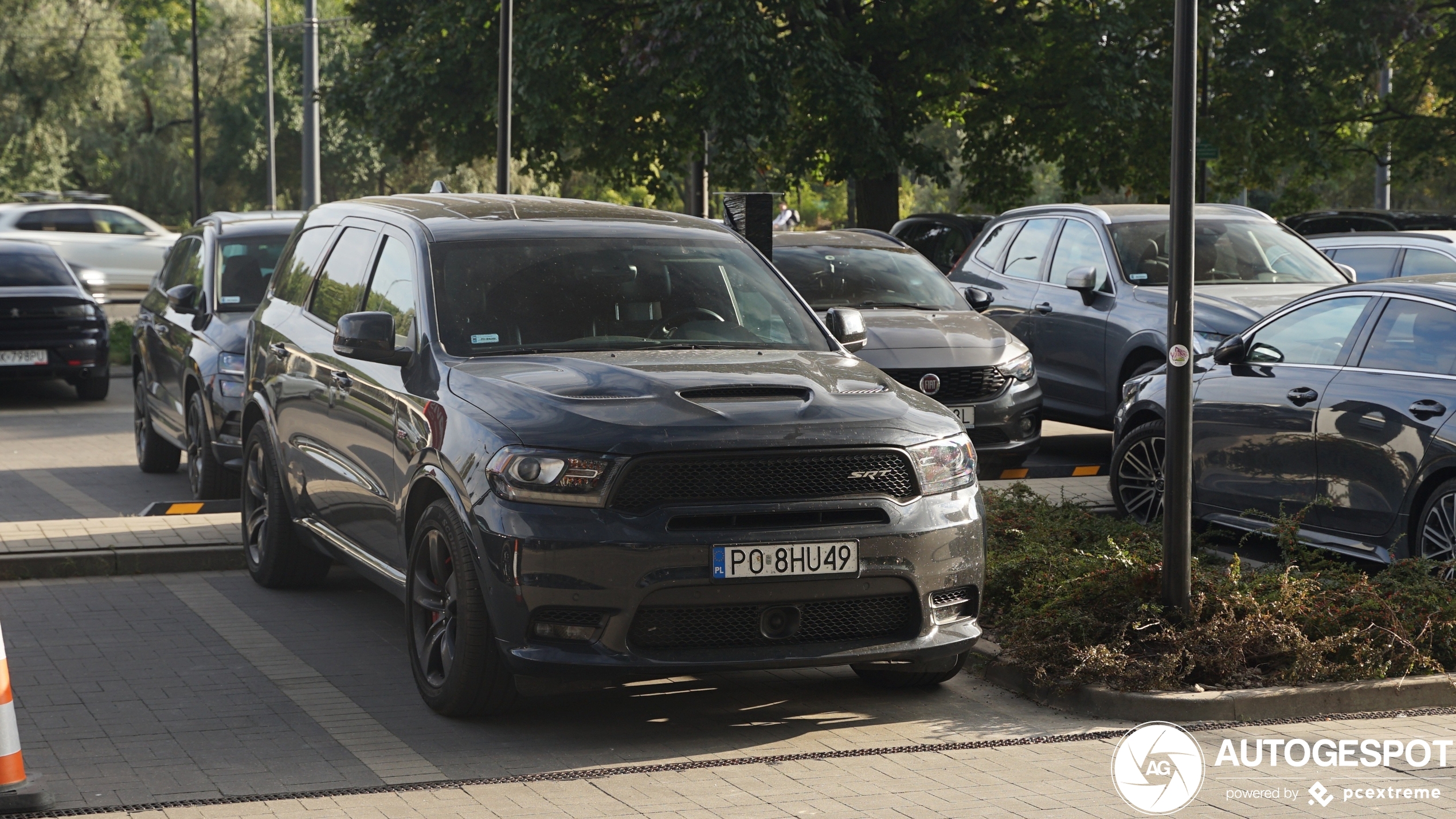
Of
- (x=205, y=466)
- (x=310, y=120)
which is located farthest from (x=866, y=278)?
(x=310, y=120)

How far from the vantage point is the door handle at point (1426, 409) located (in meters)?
7.86

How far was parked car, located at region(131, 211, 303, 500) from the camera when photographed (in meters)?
11.4

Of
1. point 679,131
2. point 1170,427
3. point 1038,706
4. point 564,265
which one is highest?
point 679,131

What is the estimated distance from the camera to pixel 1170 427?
6.81m

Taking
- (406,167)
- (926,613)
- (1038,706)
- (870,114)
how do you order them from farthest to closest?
(406,167) → (870,114) → (1038,706) → (926,613)

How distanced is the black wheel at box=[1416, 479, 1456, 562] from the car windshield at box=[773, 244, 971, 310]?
5.48 metres

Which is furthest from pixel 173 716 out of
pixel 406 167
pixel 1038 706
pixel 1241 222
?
pixel 406 167

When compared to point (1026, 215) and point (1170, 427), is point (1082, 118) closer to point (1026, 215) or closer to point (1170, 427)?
point (1026, 215)

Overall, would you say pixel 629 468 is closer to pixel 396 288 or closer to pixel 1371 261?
pixel 396 288

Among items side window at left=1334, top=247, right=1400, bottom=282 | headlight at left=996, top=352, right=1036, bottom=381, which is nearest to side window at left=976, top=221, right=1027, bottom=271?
headlight at left=996, top=352, right=1036, bottom=381

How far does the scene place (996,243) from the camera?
591 inches

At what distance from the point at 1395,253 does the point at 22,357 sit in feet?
42.7

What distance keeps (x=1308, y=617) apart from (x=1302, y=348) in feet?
8.34

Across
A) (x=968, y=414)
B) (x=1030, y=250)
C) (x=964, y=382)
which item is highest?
(x=1030, y=250)
